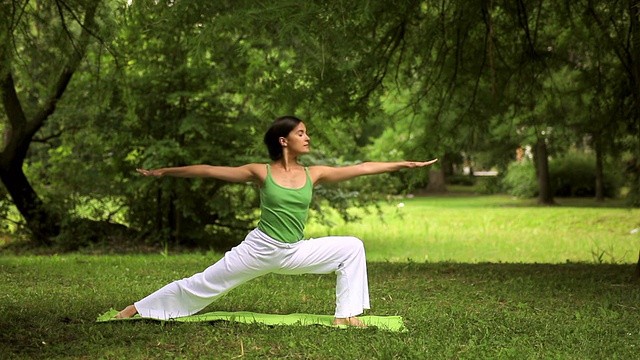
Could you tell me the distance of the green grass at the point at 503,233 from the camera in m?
14.7

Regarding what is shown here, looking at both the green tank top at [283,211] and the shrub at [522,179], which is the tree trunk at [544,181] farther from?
Result: the green tank top at [283,211]

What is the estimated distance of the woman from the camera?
17.5 feet

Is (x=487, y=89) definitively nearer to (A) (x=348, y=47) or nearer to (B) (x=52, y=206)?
(A) (x=348, y=47)

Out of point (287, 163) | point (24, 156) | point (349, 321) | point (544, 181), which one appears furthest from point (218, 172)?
point (544, 181)

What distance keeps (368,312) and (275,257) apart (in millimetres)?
1305

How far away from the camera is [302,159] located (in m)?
14.6

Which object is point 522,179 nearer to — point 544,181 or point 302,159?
point 544,181

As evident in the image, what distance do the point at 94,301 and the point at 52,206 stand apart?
26.4 ft

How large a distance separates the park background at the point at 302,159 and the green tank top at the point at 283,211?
69 cm

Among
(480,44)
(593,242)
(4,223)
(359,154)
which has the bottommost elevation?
(593,242)

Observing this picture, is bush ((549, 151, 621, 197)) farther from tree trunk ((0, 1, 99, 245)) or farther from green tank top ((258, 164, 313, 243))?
green tank top ((258, 164, 313, 243))

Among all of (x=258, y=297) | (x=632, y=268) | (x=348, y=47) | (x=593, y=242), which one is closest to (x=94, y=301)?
(x=258, y=297)

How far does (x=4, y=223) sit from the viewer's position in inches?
570

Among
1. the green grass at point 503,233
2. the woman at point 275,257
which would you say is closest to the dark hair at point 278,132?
the woman at point 275,257
